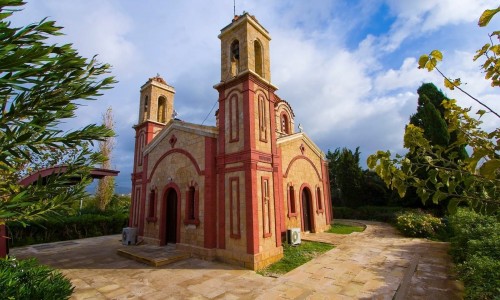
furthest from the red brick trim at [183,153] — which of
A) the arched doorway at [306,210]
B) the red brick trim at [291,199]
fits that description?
the arched doorway at [306,210]

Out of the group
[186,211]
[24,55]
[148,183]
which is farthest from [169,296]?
[148,183]

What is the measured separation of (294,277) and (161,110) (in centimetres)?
1419

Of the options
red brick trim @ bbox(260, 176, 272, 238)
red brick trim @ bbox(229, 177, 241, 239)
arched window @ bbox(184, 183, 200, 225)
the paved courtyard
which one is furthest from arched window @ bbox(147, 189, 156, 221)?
red brick trim @ bbox(260, 176, 272, 238)

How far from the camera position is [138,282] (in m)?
7.86

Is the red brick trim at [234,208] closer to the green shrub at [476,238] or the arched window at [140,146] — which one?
the green shrub at [476,238]

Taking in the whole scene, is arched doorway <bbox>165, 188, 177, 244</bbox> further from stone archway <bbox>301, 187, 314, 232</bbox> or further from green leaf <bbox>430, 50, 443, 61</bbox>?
green leaf <bbox>430, 50, 443, 61</bbox>

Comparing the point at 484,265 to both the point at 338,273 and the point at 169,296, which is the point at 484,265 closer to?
the point at 338,273

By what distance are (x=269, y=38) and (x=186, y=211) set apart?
29.6ft

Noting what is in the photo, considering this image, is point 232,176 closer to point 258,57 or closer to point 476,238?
point 258,57

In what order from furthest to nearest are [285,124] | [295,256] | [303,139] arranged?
1. [285,124]
2. [303,139]
3. [295,256]

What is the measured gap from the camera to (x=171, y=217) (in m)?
13.1

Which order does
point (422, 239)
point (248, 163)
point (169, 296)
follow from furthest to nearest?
1. point (422, 239)
2. point (248, 163)
3. point (169, 296)

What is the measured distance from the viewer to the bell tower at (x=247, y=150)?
9383 millimetres

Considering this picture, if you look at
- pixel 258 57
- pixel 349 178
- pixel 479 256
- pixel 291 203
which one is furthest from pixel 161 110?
pixel 349 178
